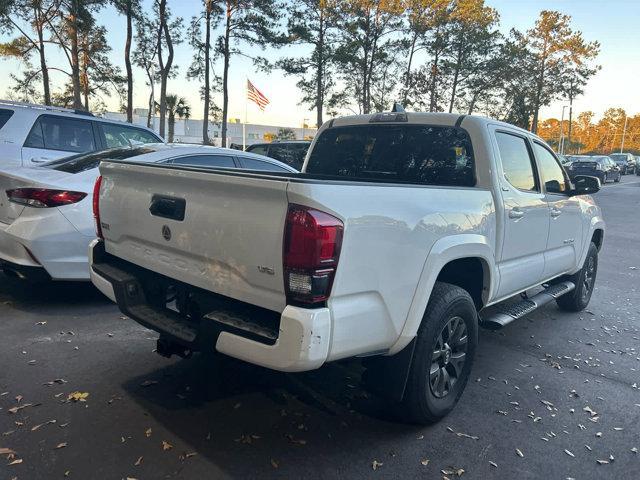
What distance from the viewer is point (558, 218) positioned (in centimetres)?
468

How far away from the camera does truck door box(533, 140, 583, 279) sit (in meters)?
4.59

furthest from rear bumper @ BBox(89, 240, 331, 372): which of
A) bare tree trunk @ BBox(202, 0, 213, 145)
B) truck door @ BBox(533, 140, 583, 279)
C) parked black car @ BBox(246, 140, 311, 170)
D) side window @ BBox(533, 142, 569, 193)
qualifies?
bare tree trunk @ BBox(202, 0, 213, 145)

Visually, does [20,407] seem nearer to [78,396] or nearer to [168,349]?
[78,396]

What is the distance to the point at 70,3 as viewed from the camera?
80.0ft

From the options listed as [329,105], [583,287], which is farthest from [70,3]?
[583,287]

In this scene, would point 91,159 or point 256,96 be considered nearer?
point 91,159

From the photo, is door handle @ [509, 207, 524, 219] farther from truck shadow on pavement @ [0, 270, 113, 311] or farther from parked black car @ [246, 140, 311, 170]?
parked black car @ [246, 140, 311, 170]

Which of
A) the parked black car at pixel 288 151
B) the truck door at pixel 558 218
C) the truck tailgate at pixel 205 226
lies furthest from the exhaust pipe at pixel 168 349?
the parked black car at pixel 288 151

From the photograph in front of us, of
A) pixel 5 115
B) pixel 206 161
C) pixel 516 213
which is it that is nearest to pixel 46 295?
pixel 206 161

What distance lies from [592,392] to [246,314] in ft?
9.17

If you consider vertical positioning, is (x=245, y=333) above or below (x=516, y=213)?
below

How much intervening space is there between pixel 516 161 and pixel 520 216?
529mm

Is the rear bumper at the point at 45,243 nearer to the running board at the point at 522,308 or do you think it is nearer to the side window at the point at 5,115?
the side window at the point at 5,115

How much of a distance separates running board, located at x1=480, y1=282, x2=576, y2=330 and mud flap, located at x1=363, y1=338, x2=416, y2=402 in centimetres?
118
